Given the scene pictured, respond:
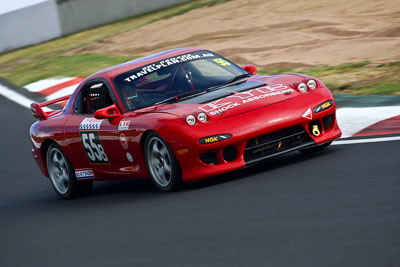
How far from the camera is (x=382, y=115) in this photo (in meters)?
8.52

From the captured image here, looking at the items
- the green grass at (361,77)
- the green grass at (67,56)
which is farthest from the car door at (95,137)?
the green grass at (67,56)

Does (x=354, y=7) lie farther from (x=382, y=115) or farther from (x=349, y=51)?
(x=382, y=115)

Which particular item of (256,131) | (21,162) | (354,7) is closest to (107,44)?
(354,7)

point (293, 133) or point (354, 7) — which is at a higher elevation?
point (293, 133)

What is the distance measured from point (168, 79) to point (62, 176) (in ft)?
5.65

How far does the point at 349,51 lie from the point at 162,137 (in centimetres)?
779

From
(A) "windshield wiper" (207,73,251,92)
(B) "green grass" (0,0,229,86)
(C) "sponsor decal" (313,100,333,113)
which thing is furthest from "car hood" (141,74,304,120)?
(B) "green grass" (0,0,229,86)

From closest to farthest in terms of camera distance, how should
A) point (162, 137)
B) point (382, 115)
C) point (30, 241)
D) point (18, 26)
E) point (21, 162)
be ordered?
point (30, 241), point (162, 137), point (382, 115), point (21, 162), point (18, 26)

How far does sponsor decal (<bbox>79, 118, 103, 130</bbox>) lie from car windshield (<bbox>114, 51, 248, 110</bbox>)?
368mm

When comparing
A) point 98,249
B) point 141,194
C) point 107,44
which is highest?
point 98,249

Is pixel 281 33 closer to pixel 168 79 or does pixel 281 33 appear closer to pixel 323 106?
pixel 168 79

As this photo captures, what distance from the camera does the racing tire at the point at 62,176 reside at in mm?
8289

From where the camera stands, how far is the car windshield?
296 inches

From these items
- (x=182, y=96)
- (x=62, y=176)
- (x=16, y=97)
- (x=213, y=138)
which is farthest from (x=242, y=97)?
(x=16, y=97)
